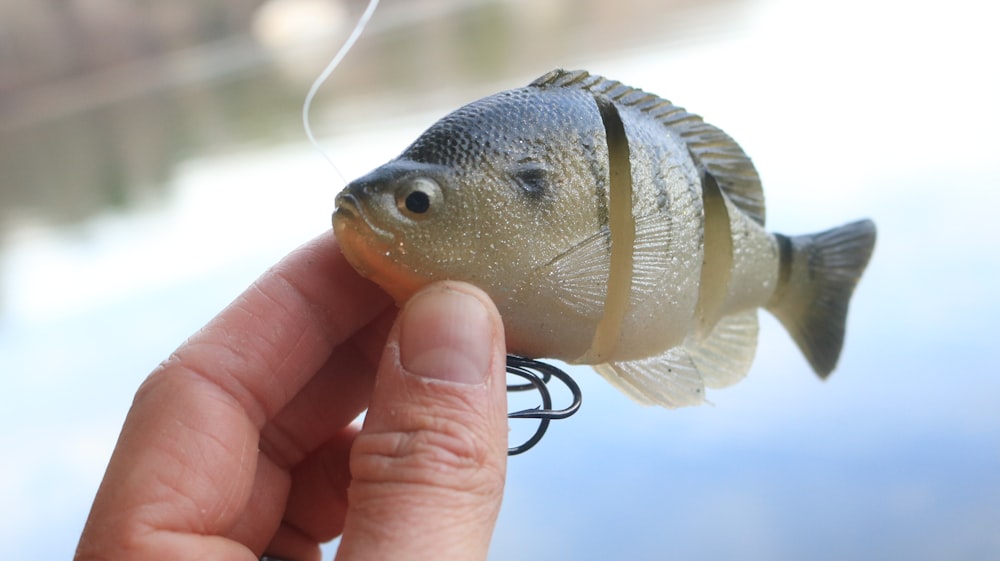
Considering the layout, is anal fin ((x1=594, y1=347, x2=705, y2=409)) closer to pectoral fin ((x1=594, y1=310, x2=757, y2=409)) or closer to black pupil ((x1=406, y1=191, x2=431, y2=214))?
pectoral fin ((x1=594, y1=310, x2=757, y2=409))

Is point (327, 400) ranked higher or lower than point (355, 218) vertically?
lower

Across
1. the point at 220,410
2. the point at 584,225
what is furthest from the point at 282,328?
the point at 584,225

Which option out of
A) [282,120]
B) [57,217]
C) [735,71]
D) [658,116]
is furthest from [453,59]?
[658,116]

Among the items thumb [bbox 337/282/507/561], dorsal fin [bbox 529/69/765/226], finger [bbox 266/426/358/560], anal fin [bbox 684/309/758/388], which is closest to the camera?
thumb [bbox 337/282/507/561]

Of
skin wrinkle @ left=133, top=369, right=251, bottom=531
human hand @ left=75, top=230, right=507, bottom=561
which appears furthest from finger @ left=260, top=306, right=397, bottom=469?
skin wrinkle @ left=133, top=369, right=251, bottom=531

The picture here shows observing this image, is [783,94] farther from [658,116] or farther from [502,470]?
[502,470]

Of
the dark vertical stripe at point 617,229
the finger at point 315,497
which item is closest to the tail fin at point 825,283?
the dark vertical stripe at point 617,229

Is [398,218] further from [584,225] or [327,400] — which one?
[327,400]

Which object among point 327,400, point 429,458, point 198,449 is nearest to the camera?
point 429,458
